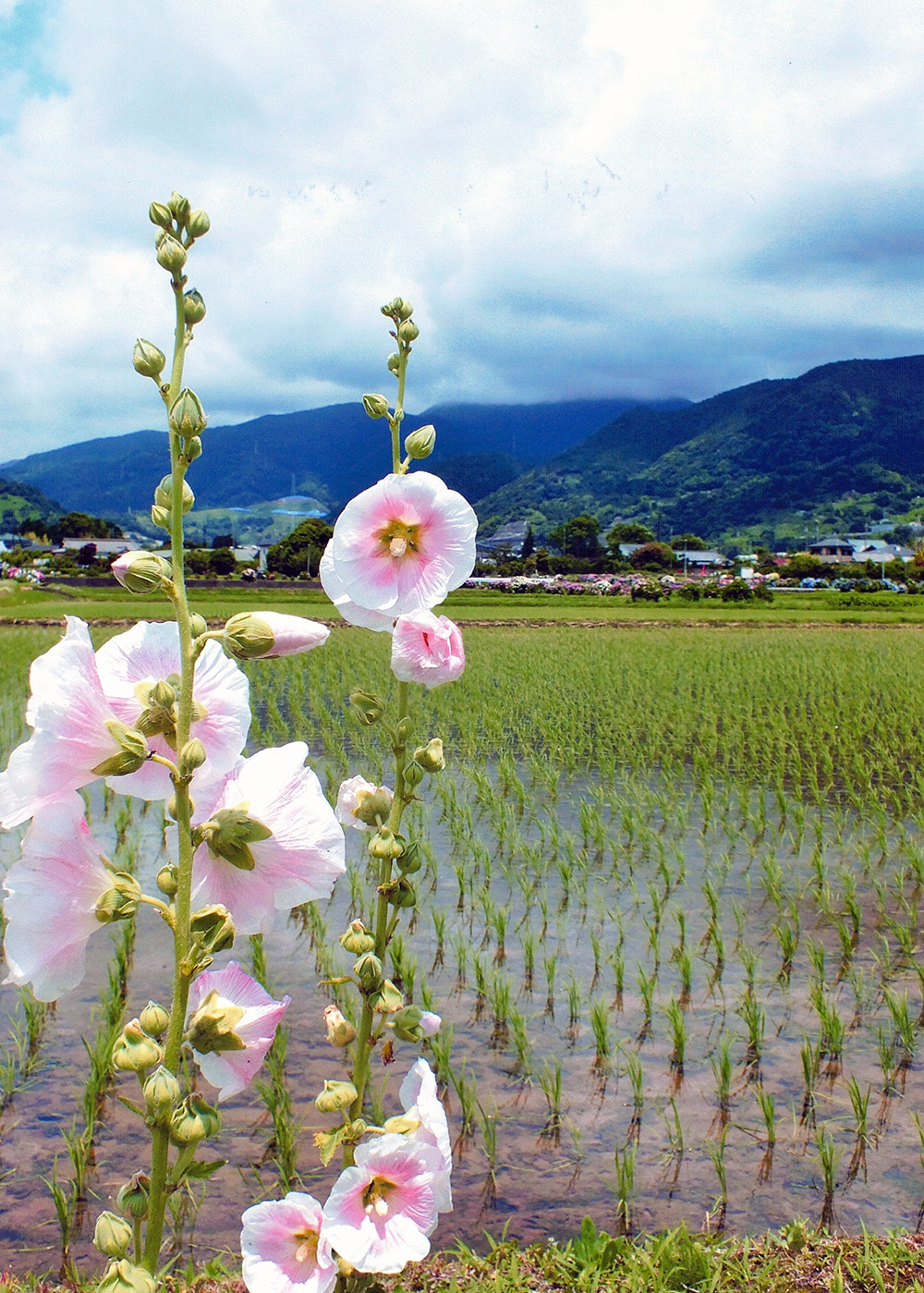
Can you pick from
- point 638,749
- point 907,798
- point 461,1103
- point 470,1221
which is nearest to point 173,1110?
point 470,1221

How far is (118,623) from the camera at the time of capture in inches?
968

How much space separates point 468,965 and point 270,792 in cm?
377

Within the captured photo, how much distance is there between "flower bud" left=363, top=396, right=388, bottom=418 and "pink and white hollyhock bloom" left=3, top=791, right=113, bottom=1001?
710mm

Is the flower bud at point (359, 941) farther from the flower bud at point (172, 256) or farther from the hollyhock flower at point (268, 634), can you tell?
the flower bud at point (172, 256)

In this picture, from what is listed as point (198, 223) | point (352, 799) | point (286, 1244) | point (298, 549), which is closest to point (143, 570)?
point (198, 223)

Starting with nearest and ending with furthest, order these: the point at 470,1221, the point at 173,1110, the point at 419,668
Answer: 1. the point at 173,1110
2. the point at 419,668
3. the point at 470,1221

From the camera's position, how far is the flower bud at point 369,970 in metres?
1.15

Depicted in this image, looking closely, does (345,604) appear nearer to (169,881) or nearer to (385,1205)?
(169,881)

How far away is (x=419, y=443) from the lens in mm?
1335

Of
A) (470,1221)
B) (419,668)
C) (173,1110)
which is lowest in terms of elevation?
(470,1221)

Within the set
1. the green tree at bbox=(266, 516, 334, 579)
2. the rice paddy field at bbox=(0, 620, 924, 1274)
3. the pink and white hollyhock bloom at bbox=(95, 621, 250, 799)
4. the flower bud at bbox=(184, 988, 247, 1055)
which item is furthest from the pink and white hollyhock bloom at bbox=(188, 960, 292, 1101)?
the green tree at bbox=(266, 516, 334, 579)

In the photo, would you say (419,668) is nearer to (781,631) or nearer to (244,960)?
(244,960)

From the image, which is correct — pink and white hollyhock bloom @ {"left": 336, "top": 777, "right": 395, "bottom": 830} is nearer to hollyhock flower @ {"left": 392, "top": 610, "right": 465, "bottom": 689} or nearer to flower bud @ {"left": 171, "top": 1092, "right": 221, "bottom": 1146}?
hollyhock flower @ {"left": 392, "top": 610, "right": 465, "bottom": 689}

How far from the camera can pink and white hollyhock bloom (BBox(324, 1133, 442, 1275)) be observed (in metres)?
0.92
